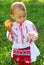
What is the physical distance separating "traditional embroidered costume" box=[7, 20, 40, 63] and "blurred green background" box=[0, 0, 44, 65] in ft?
3.33

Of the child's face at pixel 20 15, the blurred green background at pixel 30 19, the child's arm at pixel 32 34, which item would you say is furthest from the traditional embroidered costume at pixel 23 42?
the blurred green background at pixel 30 19

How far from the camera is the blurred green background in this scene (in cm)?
677

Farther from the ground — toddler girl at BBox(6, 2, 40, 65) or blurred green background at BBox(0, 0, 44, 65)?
toddler girl at BBox(6, 2, 40, 65)

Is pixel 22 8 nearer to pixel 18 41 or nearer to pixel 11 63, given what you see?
pixel 18 41

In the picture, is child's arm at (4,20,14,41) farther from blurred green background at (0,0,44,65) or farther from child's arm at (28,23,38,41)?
blurred green background at (0,0,44,65)

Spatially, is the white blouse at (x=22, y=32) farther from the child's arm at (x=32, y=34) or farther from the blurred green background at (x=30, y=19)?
the blurred green background at (x=30, y=19)

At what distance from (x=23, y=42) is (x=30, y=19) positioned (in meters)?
3.55

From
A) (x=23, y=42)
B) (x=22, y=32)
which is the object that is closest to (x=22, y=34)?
(x=22, y=32)

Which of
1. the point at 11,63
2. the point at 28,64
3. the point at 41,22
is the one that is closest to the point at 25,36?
the point at 28,64

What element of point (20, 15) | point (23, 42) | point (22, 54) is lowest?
point (22, 54)

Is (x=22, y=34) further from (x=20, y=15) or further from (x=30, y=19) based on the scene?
(x=30, y=19)

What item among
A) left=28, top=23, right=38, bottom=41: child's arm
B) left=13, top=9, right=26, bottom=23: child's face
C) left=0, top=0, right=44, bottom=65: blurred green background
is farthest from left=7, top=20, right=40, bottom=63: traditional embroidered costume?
left=0, top=0, right=44, bottom=65: blurred green background

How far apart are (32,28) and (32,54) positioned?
0.45 m

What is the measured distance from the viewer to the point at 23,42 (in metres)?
5.48
